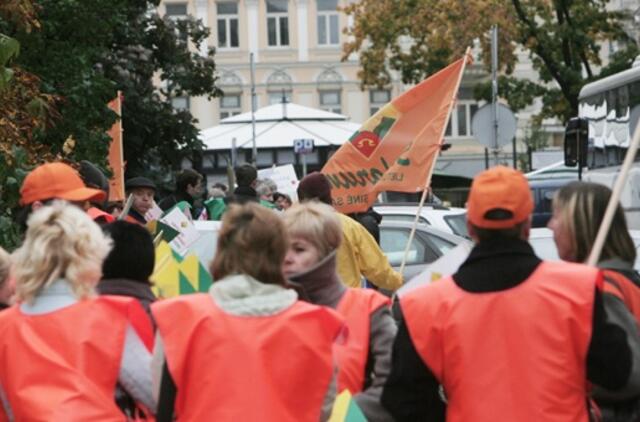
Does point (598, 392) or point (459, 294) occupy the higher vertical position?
point (459, 294)

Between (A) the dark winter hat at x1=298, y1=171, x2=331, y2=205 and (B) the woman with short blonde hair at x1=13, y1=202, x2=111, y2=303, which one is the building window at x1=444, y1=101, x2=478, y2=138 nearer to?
(A) the dark winter hat at x1=298, y1=171, x2=331, y2=205

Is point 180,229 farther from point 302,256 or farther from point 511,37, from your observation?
point 511,37

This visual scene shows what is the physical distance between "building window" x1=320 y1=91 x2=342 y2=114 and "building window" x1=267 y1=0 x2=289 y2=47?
2721 mm

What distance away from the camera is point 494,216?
5156 mm

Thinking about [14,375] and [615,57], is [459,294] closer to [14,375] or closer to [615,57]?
[14,375]

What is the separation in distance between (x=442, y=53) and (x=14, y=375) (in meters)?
40.8

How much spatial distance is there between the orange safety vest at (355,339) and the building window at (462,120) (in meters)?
62.8

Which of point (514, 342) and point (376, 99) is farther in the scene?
point (376, 99)

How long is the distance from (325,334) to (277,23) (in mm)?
64837

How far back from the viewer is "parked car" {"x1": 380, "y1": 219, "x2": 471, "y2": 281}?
16234 mm

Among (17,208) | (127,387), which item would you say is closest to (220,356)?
(127,387)

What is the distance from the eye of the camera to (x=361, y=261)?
9391 mm

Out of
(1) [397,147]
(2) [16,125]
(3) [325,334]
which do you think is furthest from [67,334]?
(1) [397,147]

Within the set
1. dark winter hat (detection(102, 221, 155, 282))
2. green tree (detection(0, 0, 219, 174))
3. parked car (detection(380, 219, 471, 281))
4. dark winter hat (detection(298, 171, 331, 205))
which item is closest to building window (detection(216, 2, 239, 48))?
green tree (detection(0, 0, 219, 174))
